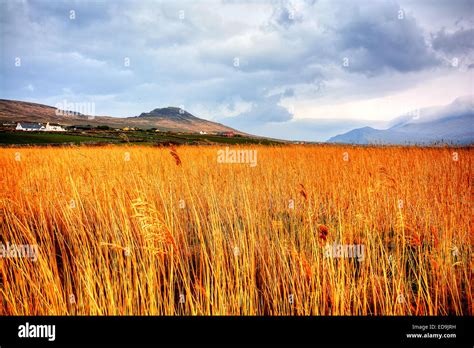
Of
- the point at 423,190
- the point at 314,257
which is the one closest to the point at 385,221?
the point at 423,190

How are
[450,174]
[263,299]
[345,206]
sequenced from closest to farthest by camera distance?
[263,299]
[345,206]
[450,174]

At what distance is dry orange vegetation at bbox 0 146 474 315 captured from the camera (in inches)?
82.0

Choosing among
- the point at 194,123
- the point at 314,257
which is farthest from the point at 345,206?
the point at 194,123

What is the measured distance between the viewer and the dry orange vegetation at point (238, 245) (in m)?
2.08

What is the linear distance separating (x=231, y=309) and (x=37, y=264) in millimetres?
1717

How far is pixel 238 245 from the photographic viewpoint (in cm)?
285

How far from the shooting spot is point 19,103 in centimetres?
10781

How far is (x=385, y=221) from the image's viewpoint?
13.3 ft
